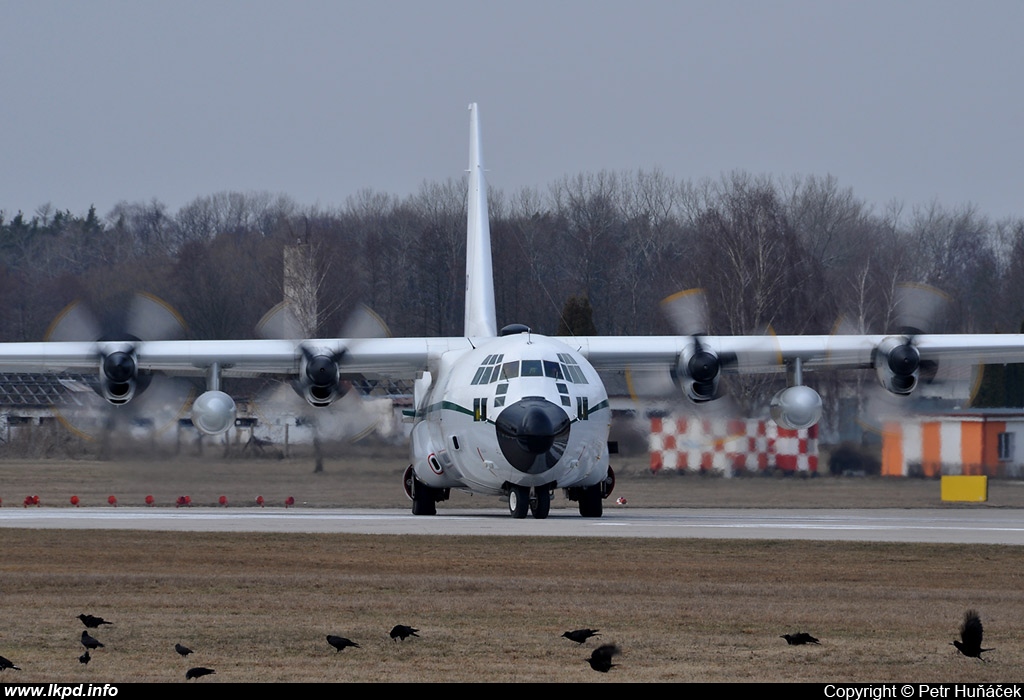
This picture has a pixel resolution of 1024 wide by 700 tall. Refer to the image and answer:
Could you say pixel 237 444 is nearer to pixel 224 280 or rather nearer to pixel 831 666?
pixel 224 280

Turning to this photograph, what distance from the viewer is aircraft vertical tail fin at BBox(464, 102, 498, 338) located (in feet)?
100

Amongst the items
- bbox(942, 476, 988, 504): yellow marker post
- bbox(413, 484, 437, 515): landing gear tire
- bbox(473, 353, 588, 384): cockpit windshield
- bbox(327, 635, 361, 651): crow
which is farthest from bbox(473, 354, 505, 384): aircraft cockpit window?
bbox(327, 635, 361, 651): crow

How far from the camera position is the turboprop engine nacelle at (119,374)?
94.9ft

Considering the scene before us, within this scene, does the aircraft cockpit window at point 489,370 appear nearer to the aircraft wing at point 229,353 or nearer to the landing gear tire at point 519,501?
the landing gear tire at point 519,501

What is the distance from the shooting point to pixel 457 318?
60.6 meters

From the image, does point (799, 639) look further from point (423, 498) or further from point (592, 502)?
point (423, 498)

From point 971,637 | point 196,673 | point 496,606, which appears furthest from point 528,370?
point 196,673

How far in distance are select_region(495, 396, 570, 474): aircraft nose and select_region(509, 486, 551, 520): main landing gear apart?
3.65 feet

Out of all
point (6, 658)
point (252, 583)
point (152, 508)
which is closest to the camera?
point (6, 658)

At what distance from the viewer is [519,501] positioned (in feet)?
85.9

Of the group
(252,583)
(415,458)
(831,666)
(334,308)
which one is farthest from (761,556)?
(334,308)

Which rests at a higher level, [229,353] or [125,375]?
[229,353]

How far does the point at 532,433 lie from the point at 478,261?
8501mm
